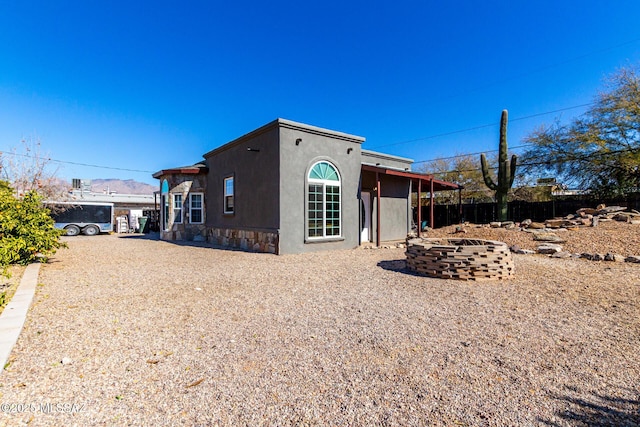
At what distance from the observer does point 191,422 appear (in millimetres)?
2074

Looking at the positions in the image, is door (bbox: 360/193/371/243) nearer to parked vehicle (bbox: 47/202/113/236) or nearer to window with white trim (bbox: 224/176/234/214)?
window with white trim (bbox: 224/176/234/214)

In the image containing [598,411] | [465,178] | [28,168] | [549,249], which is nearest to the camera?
[598,411]

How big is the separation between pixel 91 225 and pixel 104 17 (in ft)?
45.6

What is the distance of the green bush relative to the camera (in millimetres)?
7078

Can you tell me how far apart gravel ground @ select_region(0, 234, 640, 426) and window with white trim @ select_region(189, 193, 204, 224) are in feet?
30.9

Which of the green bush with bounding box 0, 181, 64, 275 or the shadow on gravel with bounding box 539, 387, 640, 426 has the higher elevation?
the green bush with bounding box 0, 181, 64, 275

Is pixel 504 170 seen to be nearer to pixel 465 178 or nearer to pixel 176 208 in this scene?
pixel 465 178

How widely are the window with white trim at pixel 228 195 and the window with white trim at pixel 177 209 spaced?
3.27 m

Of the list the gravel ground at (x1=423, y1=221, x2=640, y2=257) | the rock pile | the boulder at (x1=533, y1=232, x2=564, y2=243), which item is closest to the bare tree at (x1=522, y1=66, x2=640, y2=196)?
the rock pile

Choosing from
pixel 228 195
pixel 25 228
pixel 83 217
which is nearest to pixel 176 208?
pixel 228 195

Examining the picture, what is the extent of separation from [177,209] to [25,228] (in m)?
7.86

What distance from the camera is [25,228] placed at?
744 centimetres

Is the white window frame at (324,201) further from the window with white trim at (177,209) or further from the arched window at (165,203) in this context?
the arched window at (165,203)

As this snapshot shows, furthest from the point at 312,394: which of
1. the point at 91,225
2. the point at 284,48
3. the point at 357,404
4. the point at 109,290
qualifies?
the point at 91,225
